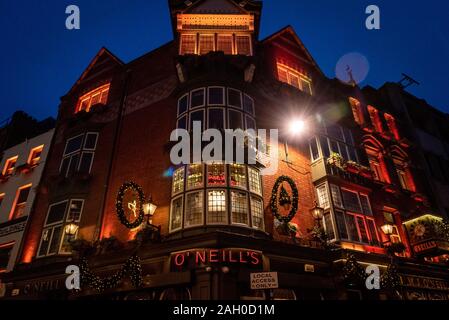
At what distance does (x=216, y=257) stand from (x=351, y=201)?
10.3 metres

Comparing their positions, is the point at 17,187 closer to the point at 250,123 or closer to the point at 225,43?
the point at 250,123

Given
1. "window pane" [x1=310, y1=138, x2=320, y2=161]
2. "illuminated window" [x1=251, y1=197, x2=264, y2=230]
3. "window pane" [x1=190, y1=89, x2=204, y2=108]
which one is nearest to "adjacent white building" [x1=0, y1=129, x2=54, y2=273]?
"window pane" [x1=190, y1=89, x2=204, y2=108]

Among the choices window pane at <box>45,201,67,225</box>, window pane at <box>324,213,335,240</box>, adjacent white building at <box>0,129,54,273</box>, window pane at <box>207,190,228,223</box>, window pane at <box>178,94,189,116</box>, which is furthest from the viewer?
adjacent white building at <box>0,129,54,273</box>

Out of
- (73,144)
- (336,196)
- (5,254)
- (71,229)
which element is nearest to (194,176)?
(71,229)

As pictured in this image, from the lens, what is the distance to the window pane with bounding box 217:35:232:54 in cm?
2031

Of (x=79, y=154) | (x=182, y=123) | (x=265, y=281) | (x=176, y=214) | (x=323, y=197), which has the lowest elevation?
(x=265, y=281)

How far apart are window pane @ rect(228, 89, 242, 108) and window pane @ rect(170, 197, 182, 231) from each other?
6052 millimetres

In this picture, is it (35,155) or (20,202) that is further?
(35,155)

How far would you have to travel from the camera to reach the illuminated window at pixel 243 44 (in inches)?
787

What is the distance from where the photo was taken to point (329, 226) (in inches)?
693

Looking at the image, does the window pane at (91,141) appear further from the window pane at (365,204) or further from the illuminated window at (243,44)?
the window pane at (365,204)

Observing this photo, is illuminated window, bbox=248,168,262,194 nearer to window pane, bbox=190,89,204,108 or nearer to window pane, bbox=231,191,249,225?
window pane, bbox=231,191,249,225
